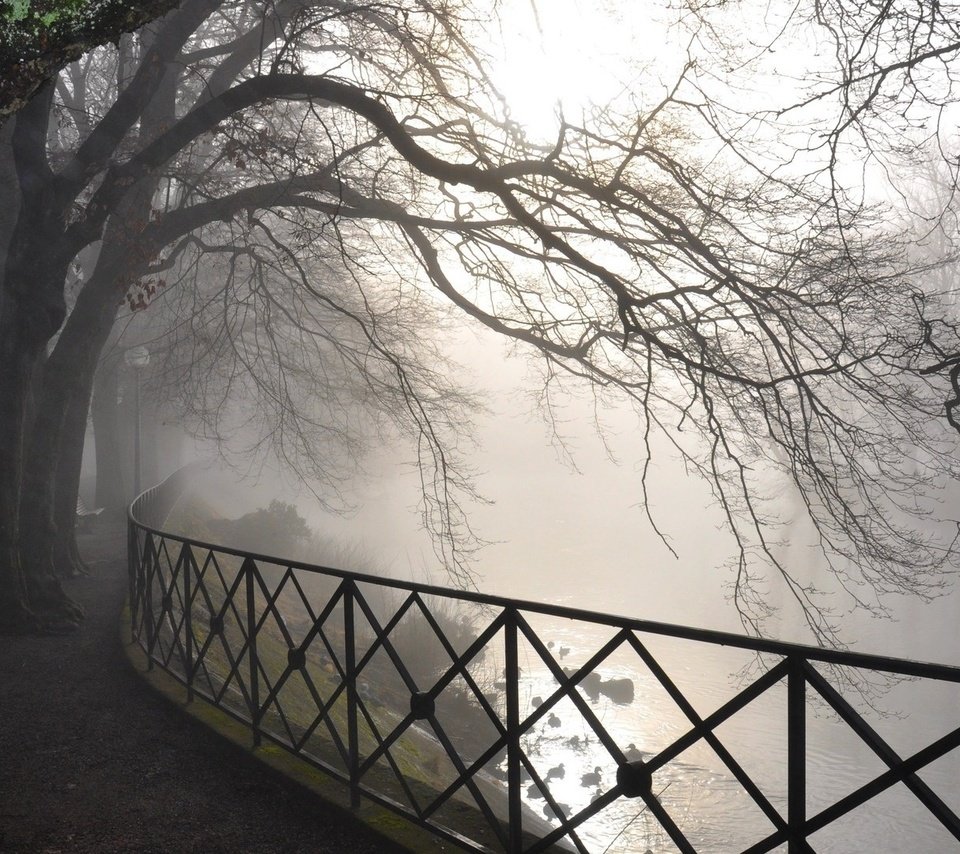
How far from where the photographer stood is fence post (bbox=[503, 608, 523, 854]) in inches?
135

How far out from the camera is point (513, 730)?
3.51 metres

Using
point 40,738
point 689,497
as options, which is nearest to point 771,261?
point 40,738

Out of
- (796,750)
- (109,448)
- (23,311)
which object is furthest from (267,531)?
(796,750)

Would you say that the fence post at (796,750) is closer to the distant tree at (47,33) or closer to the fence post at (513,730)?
the fence post at (513,730)

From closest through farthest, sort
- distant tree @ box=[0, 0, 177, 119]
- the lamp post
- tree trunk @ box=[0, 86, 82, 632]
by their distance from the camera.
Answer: distant tree @ box=[0, 0, 177, 119] → tree trunk @ box=[0, 86, 82, 632] → the lamp post

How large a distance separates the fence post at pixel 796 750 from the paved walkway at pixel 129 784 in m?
1.98

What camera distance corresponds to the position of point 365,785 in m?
4.62

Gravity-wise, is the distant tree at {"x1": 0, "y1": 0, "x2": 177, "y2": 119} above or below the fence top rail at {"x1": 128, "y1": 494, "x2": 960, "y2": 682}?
above

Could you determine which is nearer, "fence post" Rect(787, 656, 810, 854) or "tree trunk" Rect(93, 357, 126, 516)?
"fence post" Rect(787, 656, 810, 854)

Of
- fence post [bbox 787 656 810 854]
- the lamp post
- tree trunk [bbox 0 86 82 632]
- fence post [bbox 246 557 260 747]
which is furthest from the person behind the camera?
the lamp post

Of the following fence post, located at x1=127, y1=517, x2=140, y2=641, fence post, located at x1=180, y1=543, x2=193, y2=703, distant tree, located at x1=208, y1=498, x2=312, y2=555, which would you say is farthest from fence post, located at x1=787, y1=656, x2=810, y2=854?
distant tree, located at x1=208, y1=498, x2=312, y2=555

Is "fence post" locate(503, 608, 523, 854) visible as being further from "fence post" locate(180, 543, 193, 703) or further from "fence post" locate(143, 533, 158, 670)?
"fence post" locate(143, 533, 158, 670)

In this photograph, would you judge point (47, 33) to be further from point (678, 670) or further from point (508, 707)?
point (678, 670)

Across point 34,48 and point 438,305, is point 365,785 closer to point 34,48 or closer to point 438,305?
point 34,48
